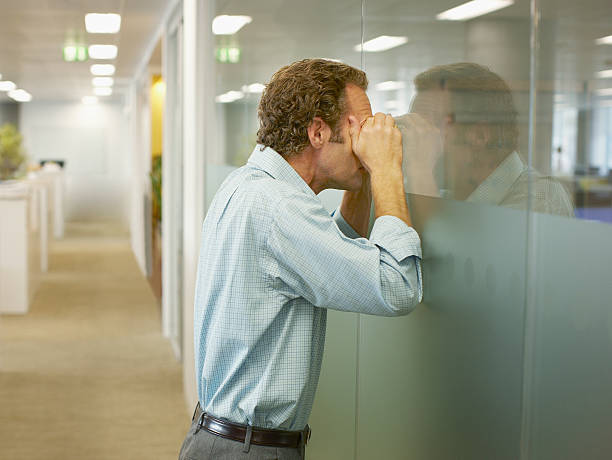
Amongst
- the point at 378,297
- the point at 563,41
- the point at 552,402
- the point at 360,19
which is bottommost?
the point at 552,402

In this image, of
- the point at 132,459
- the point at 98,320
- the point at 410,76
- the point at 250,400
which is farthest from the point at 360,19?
the point at 98,320

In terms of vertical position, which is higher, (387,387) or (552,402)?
(552,402)

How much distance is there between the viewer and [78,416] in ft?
15.3

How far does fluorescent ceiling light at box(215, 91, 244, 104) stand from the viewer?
3.54 metres

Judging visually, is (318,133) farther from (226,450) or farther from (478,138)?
(226,450)

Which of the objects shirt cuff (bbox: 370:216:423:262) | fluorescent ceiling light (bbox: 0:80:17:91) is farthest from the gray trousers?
fluorescent ceiling light (bbox: 0:80:17:91)

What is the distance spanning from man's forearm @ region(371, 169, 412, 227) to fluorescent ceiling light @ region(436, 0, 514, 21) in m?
0.35

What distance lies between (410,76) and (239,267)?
647 millimetres

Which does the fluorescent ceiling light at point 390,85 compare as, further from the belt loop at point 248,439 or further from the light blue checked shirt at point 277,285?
the belt loop at point 248,439

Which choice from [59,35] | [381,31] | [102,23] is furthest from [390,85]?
[59,35]

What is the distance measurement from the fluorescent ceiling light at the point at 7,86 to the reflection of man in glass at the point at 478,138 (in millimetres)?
14353

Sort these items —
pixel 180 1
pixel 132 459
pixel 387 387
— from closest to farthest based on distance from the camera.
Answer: pixel 387 387 → pixel 132 459 → pixel 180 1

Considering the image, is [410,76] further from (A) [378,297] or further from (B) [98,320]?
(B) [98,320]

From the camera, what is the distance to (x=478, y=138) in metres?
1.50
